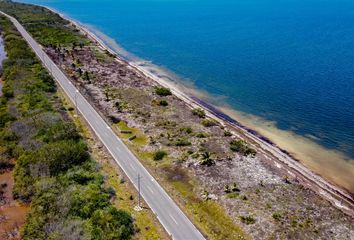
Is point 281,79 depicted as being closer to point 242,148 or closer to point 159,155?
point 242,148

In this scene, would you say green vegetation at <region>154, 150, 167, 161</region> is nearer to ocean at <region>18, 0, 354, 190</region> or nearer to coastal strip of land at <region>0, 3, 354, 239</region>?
coastal strip of land at <region>0, 3, 354, 239</region>

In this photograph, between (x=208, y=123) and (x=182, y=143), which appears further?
(x=208, y=123)

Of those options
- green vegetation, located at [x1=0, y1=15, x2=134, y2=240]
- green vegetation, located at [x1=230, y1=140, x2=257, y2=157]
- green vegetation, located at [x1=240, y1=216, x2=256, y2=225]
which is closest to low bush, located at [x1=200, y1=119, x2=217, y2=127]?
green vegetation, located at [x1=230, y1=140, x2=257, y2=157]

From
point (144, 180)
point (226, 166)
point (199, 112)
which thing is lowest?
point (144, 180)

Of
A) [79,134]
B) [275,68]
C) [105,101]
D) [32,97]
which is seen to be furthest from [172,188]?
[275,68]

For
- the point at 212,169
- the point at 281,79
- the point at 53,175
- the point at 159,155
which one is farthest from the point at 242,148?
the point at 281,79

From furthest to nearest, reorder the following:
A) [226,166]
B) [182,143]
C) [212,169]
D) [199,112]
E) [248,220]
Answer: [199,112] → [182,143] → [226,166] → [212,169] → [248,220]

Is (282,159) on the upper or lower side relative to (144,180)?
upper

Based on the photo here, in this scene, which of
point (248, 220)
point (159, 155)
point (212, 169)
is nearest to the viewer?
point (248, 220)
